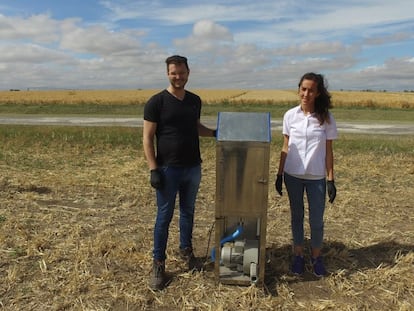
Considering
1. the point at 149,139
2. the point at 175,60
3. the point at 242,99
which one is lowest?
the point at 149,139

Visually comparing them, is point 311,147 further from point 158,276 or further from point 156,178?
point 158,276

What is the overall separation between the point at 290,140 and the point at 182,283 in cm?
166

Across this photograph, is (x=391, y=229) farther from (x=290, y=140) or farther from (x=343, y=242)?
(x=290, y=140)

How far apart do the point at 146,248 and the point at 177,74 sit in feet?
6.90

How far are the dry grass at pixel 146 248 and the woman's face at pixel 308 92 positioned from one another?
167 cm

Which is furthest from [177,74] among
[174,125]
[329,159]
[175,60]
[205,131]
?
[329,159]

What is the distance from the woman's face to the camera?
3.81 m

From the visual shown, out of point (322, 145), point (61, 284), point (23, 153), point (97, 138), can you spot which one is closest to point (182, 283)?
point (61, 284)

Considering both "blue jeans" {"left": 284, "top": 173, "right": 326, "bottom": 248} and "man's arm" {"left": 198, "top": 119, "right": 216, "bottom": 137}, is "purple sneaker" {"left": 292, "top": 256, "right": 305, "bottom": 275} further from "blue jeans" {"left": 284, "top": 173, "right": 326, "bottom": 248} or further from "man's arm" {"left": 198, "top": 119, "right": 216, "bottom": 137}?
"man's arm" {"left": 198, "top": 119, "right": 216, "bottom": 137}

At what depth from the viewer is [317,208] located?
159 inches

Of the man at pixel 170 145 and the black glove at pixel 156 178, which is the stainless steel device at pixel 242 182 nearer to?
the man at pixel 170 145

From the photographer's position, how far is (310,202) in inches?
160

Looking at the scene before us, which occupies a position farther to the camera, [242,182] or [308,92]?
[308,92]

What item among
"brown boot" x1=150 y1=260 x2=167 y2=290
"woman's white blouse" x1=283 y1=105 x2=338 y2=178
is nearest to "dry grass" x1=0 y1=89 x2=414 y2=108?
"woman's white blouse" x1=283 y1=105 x2=338 y2=178
